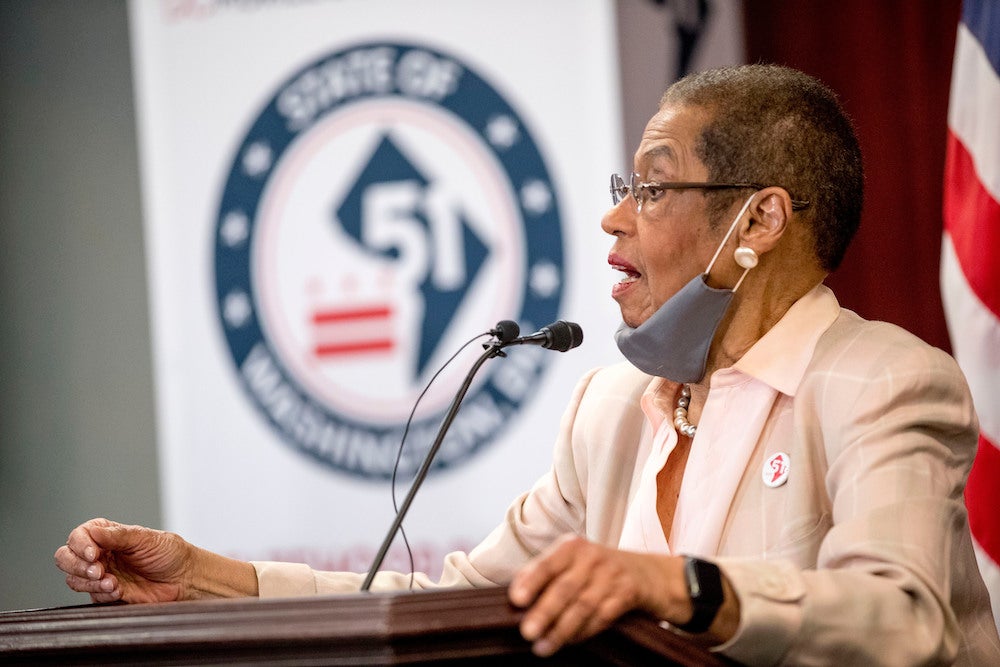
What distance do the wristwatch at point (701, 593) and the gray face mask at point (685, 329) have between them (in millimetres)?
620

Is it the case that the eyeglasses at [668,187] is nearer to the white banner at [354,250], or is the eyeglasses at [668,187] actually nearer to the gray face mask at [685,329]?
the gray face mask at [685,329]

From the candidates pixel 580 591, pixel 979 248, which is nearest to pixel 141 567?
pixel 580 591

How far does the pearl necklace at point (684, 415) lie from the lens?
1923 mm

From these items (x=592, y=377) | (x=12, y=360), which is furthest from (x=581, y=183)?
(x=12, y=360)

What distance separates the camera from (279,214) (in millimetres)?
3832

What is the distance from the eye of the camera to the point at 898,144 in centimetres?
334

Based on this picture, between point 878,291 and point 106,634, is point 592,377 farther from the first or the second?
point 878,291

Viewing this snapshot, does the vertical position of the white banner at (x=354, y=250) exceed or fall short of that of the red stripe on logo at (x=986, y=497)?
it exceeds it

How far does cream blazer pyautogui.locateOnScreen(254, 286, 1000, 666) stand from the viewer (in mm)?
1330

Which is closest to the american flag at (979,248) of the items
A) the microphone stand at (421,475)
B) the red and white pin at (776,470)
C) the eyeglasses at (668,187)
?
the eyeglasses at (668,187)

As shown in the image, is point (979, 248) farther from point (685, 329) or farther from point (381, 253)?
point (381, 253)

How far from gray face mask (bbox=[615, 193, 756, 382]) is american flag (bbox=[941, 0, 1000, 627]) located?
984 millimetres

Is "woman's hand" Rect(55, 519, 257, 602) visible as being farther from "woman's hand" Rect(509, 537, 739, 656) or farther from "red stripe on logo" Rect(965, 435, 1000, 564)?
"red stripe on logo" Rect(965, 435, 1000, 564)

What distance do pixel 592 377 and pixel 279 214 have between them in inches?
75.7
